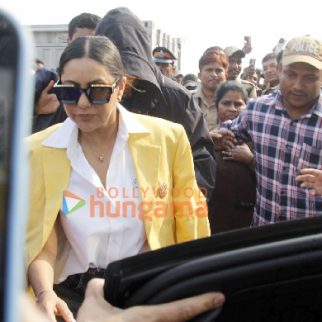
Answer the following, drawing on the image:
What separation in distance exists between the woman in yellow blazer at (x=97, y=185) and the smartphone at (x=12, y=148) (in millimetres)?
1406

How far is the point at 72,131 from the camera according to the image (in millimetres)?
2271

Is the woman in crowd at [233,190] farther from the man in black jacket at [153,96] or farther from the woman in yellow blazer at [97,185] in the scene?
the woman in yellow blazer at [97,185]

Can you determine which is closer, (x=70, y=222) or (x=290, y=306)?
(x=290, y=306)

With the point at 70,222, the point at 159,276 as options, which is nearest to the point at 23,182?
the point at 159,276

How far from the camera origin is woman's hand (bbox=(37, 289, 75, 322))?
76.8 inches

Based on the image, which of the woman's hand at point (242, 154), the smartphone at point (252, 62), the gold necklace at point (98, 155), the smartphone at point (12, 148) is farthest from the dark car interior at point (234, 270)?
the smartphone at point (252, 62)

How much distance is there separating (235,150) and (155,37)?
27.1 feet

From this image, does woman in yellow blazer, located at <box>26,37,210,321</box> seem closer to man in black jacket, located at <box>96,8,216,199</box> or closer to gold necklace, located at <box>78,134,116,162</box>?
gold necklace, located at <box>78,134,116,162</box>

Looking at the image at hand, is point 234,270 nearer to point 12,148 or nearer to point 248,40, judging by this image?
point 12,148

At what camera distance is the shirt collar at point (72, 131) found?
2.24 m

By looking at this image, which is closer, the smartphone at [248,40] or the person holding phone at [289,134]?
the person holding phone at [289,134]

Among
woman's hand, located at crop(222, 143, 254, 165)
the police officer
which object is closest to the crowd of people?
woman's hand, located at crop(222, 143, 254, 165)

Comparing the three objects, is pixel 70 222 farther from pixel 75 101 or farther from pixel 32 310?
pixel 32 310

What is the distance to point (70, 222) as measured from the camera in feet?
7.11
